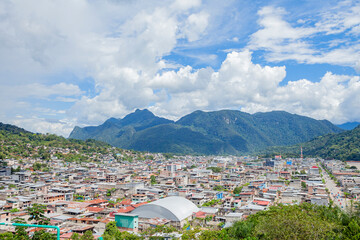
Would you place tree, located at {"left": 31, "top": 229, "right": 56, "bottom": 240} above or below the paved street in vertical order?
above

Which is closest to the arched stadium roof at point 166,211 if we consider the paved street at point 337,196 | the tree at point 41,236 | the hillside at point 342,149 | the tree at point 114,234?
the tree at point 114,234

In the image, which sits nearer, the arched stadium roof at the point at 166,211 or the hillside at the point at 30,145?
the arched stadium roof at the point at 166,211

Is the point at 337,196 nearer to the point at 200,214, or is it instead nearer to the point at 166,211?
the point at 200,214

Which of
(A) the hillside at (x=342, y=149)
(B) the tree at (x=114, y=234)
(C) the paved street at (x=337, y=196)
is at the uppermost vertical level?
(A) the hillside at (x=342, y=149)

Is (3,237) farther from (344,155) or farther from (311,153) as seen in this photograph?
(311,153)

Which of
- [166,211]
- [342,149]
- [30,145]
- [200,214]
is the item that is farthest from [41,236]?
[342,149]

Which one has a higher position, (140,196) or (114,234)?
(140,196)

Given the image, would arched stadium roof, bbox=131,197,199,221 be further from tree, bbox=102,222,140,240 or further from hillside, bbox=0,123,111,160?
hillside, bbox=0,123,111,160

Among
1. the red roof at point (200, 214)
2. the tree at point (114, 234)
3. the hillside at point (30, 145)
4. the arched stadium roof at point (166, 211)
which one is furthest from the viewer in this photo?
the hillside at point (30, 145)

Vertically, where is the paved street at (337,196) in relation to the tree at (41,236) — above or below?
below

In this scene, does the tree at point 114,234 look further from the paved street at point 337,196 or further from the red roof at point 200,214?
the paved street at point 337,196

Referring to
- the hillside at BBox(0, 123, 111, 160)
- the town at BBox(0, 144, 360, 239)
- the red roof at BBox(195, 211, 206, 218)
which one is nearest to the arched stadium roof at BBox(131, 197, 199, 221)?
the town at BBox(0, 144, 360, 239)

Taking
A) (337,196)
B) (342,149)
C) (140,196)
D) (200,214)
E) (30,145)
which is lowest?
(337,196)
